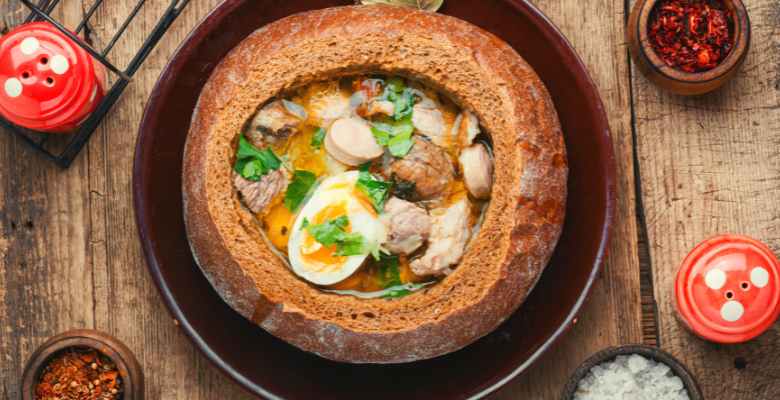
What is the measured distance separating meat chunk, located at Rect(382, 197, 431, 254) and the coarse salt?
0.79 metres

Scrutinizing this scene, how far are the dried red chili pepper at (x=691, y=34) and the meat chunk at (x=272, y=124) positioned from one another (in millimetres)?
1182

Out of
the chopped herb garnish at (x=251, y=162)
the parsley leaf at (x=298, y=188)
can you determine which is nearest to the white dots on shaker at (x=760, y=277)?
the parsley leaf at (x=298, y=188)

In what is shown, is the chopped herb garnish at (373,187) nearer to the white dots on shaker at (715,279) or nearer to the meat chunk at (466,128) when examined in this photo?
the meat chunk at (466,128)

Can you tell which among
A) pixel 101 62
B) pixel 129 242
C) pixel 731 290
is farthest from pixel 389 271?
pixel 101 62

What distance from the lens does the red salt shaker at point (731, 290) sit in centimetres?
286

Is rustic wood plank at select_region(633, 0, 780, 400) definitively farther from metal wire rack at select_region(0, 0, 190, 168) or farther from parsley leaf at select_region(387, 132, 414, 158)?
metal wire rack at select_region(0, 0, 190, 168)

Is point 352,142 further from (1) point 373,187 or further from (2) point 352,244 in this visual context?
(2) point 352,244

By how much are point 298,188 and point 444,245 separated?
0.46 meters

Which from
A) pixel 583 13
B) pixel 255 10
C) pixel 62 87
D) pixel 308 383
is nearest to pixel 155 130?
pixel 62 87

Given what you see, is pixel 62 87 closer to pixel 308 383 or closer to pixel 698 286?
pixel 308 383

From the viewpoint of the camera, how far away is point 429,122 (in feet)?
8.77

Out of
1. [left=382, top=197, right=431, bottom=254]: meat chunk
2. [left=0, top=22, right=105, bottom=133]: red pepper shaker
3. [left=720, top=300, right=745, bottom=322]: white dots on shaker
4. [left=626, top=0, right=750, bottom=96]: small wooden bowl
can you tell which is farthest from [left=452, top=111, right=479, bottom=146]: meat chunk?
[left=0, top=22, right=105, bottom=133]: red pepper shaker

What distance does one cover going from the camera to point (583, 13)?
308 cm

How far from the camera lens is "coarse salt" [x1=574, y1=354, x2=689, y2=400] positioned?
9.62ft
